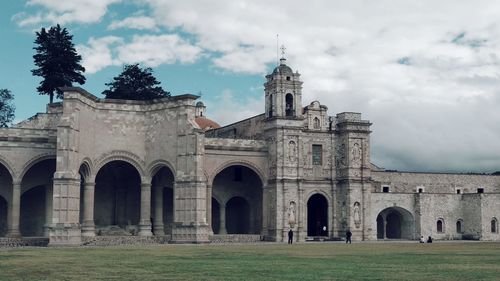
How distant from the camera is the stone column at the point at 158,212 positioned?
176ft

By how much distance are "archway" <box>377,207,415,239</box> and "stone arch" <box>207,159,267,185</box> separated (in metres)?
13.1

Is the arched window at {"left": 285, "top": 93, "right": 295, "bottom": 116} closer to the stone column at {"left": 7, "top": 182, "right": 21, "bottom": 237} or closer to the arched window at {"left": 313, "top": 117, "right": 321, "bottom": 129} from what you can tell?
the arched window at {"left": 313, "top": 117, "right": 321, "bottom": 129}

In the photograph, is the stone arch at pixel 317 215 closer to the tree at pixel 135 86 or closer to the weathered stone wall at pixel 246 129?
the weathered stone wall at pixel 246 129

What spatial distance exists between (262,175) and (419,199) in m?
14.6

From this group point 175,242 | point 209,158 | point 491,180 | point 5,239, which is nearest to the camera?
point 5,239

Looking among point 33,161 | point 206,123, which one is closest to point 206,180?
point 33,161

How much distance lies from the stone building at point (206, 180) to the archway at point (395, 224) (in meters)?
0.11

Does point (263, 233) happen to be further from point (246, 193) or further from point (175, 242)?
point (175, 242)

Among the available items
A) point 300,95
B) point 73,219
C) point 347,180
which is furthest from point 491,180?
point 73,219

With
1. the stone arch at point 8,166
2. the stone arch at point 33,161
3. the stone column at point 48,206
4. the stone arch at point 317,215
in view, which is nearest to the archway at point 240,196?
the stone arch at point 317,215

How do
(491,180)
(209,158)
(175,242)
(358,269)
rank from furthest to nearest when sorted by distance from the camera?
(491,180), (209,158), (175,242), (358,269)

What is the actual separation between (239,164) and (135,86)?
84.8ft

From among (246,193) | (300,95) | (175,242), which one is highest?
(300,95)

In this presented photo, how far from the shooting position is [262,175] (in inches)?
2195
